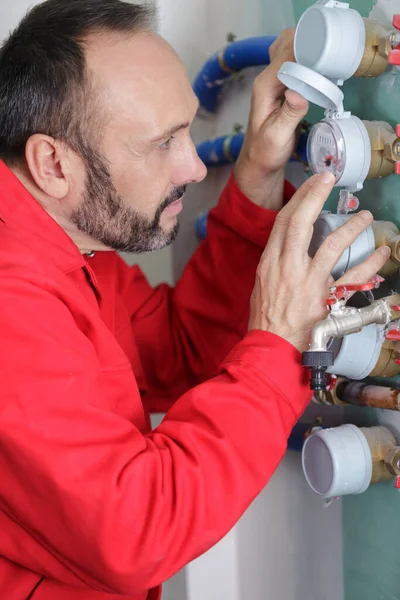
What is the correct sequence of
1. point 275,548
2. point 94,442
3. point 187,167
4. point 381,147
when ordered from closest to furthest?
point 94,442
point 381,147
point 187,167
point 275,548

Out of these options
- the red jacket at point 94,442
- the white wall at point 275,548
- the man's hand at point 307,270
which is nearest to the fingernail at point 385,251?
the man's hand at point 307,270

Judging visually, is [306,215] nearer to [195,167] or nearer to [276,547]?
[195,167]

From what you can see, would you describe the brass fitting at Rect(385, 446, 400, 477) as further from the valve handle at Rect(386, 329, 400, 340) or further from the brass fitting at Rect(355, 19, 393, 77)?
the brass fitting at Rect(355, 19, 393, 77)

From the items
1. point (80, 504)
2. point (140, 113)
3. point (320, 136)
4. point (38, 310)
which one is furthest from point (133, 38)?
point (80, 504)

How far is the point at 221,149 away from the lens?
1135mm

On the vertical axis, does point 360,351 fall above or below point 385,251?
below

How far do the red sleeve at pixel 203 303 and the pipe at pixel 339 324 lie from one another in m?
0.26

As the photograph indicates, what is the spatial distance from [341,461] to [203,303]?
340mm

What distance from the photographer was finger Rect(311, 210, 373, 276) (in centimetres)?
81

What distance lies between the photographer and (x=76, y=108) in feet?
2.97

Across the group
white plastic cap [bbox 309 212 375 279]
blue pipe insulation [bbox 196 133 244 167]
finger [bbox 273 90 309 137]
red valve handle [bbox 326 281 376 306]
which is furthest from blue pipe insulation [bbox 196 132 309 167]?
red valve handle [bbox 326 281 376 306]

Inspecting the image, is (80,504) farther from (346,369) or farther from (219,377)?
(346,369)

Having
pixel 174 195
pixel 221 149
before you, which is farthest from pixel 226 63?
pixel 174 195

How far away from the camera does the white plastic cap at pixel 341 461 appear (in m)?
0.88
